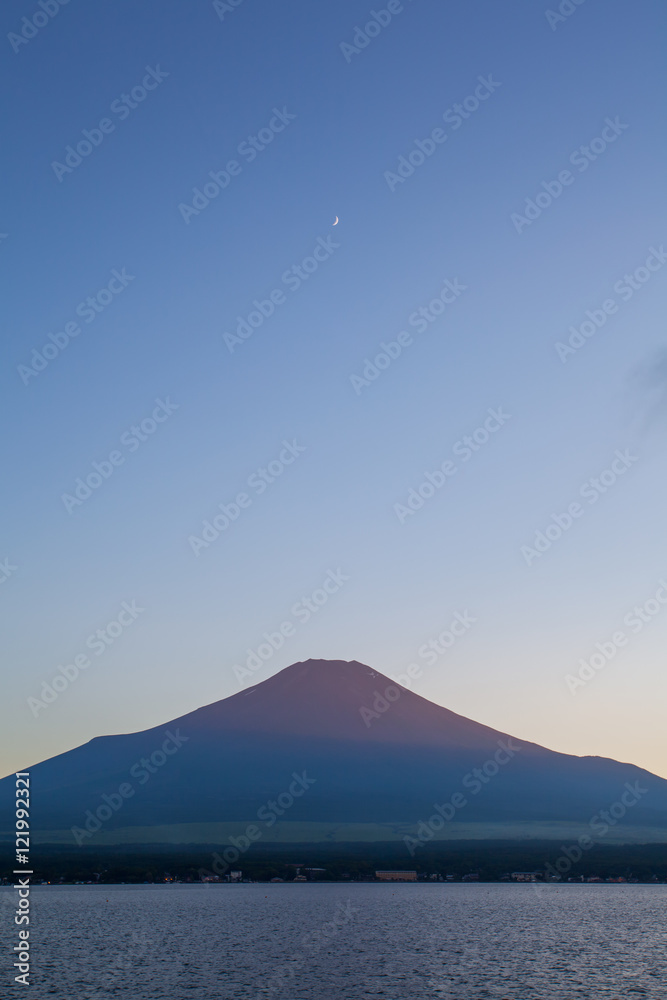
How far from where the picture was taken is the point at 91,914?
135125 mm

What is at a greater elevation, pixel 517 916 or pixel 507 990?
pixel 507 990

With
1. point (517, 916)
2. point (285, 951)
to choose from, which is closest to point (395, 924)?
point (517, 916)

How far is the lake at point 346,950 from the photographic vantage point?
6366 centimetres

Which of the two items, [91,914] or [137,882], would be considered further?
[137,882]

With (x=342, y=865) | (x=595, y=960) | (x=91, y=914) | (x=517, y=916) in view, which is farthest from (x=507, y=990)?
(x=342, y=865)

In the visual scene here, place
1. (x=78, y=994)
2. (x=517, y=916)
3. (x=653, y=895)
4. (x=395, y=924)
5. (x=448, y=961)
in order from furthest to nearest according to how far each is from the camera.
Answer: (x=653, y=895) → (x=517, y=916) → (x=395, y=924) → (x=448, y=961) → (x=78, y=994)

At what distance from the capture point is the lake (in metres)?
63.7

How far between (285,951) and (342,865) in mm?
112162

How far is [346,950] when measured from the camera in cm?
8744

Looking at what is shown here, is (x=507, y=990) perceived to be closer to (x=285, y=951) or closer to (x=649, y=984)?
(x=649, y=984)

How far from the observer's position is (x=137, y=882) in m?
190

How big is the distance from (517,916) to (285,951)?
5768cm

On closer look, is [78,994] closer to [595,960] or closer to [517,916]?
[595,960]

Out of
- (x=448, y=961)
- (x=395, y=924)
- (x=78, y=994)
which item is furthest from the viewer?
(x=395, y=924)
